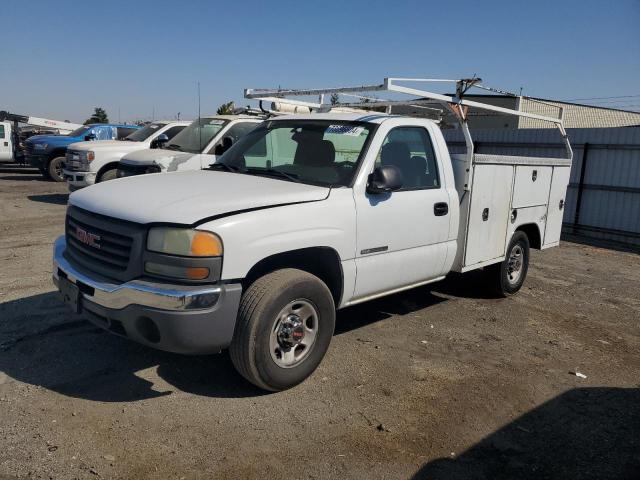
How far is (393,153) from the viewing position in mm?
4613

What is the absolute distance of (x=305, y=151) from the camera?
4.63 metres

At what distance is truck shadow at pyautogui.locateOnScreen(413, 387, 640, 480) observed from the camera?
3.10 metres

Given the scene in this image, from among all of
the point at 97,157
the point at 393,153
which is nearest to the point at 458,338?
the point at 393,153

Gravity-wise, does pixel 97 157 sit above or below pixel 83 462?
above

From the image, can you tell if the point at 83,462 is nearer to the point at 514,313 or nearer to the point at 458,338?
the point at 458,338

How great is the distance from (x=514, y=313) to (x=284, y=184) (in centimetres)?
333

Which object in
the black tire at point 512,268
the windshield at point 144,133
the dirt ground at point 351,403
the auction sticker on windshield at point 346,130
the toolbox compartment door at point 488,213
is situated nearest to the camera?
the dirt ground at point 351,403

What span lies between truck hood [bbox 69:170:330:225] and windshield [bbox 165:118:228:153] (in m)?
5.70

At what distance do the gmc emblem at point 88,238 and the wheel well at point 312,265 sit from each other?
101cm

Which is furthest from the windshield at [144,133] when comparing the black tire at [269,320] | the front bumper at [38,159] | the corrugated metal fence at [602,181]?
the black tire at [269,320]

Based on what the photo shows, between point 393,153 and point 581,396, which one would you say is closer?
point 581,396

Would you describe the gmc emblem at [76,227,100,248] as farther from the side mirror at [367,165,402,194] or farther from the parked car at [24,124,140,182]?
the parked car at [24,124,140,182]

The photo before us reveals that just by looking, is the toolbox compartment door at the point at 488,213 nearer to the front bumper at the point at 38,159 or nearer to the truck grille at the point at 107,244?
the truck grille at the point at 107,244

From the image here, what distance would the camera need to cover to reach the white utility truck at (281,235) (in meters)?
3.29
